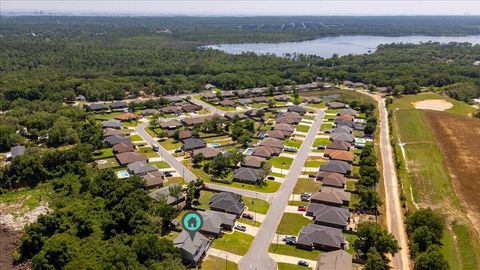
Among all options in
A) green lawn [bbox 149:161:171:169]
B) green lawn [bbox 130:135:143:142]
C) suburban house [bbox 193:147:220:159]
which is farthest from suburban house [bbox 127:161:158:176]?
green lawn [bbox 130:135:143:142]

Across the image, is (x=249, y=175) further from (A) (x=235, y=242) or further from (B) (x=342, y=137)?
(B) (x=342, y=137)

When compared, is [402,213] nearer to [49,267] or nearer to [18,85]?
[49,267]

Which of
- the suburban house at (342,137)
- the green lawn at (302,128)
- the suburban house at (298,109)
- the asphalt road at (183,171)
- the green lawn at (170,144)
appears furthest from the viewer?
the suburban house at (298,109)

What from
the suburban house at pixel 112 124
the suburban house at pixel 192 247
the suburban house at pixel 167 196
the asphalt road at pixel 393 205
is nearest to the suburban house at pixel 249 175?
the suburban house at pixel 167 196

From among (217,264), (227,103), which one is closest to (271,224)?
(217,264)

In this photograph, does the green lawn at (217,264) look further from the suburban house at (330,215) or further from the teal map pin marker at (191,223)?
the suburban house at (330,215)

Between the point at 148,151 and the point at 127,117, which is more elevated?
the point at 148,151

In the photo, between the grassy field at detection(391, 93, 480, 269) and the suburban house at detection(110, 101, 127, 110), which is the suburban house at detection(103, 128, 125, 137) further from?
the grassy field at detection(391, 93, 480, 269)
